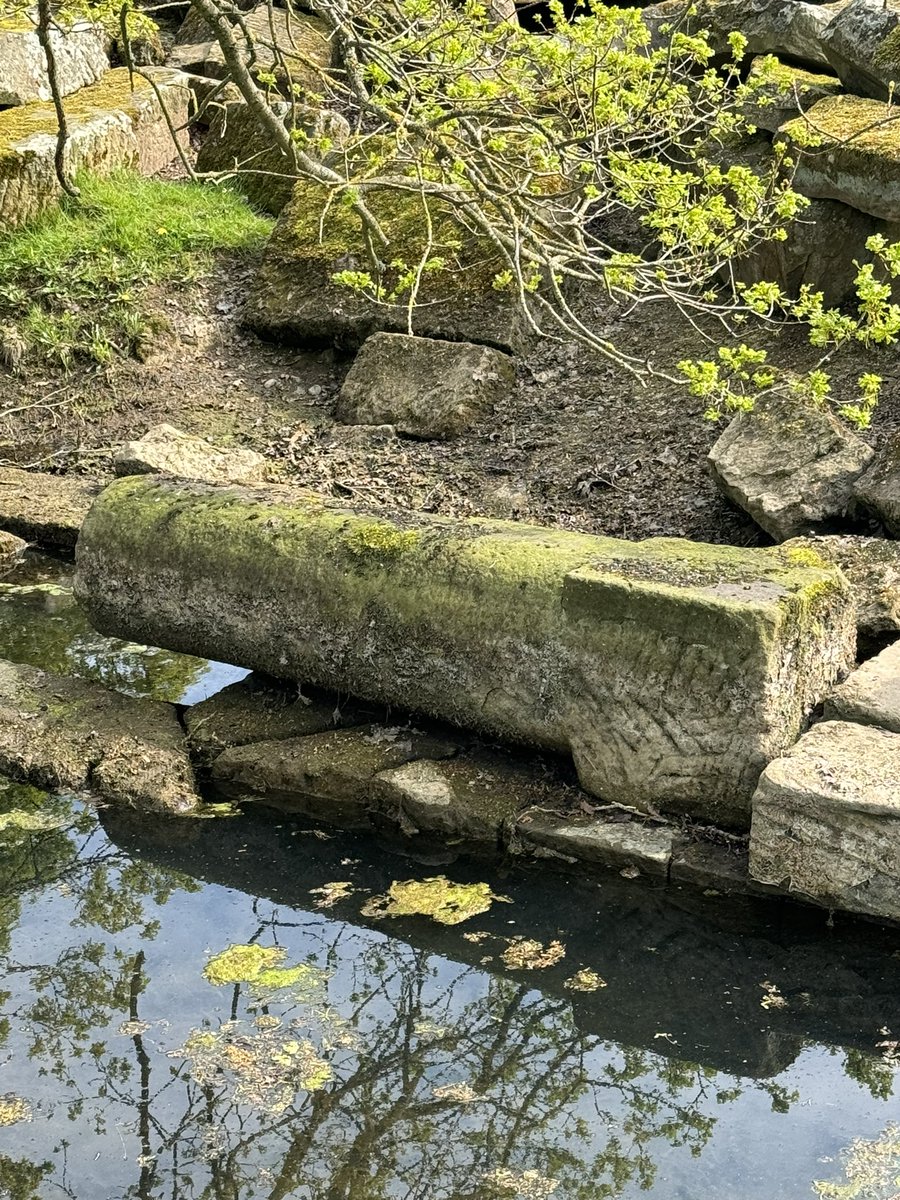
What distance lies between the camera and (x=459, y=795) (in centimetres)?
402

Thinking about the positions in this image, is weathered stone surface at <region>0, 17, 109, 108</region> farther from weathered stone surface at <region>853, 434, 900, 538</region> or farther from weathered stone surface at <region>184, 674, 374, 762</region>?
weathered stone surface at <region>853, 434, 900, 538</region>

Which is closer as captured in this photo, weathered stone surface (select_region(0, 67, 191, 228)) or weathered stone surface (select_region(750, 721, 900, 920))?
weathered stone surface (select_region(750, 721, 900, 920))

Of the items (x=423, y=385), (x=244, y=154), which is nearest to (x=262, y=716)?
(x=423, y=385)

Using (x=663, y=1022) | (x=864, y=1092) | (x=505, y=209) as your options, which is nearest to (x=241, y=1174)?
(x=663, y=1022)

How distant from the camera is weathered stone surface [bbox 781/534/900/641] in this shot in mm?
4301

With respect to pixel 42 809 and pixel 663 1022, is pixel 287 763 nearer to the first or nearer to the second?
pixel 42 809

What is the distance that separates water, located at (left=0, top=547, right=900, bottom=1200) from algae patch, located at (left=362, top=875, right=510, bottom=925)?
4cm

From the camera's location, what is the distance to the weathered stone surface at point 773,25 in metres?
7.62

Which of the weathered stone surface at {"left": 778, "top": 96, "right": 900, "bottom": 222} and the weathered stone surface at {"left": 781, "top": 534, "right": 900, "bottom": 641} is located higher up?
the weathered stone surface at {"left": 778, "top": 96, "right": 900, "bottom": 222}

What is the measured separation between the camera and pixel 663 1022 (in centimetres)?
318

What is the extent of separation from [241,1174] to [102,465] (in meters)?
5.18

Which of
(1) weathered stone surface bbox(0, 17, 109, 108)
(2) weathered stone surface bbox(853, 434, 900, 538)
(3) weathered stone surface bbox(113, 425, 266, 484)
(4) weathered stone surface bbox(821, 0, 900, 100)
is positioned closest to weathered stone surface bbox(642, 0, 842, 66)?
(4) weathered stone surface bbox(821, 0, 900, 100)

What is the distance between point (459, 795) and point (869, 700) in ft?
3.96

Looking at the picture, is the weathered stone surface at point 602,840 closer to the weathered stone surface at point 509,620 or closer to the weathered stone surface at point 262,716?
the weathered stone surface at point 509,620
